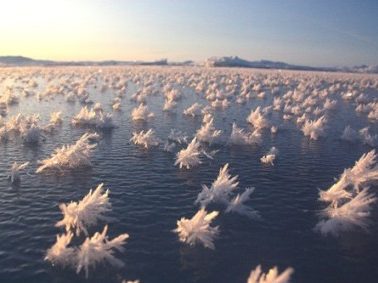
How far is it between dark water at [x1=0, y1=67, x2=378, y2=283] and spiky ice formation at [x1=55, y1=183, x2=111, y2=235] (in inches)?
16.3

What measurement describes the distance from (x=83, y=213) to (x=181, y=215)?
385cm

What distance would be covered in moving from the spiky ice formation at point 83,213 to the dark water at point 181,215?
41 centimetres

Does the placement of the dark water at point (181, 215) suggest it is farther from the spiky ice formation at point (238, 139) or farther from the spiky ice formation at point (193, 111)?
the spiky ice formation at point (193, 111)

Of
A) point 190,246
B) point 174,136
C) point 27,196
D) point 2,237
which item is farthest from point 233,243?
point 174,136

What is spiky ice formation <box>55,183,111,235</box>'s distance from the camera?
14.7 metres

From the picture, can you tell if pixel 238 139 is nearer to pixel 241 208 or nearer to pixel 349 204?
pixel 241 208

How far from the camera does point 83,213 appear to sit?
15.0 meters

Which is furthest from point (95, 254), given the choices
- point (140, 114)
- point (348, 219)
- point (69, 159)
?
point (140, 114)

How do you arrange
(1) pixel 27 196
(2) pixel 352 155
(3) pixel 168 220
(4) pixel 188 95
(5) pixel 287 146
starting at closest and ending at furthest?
(3) pixel 168 220 → (1) pixel 27 196 → (2) pixel 352 155 → (5) pixel 287 146 → (4) pixel 188 95

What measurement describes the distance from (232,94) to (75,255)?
5081 centimetres

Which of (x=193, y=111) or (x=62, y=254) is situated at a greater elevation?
(x=193, y=111)

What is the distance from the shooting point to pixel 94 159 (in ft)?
80.3

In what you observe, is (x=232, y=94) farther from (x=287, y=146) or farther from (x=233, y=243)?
(x=233, y=243)

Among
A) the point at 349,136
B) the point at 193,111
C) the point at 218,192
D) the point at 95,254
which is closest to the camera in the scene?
the point at 95,254
